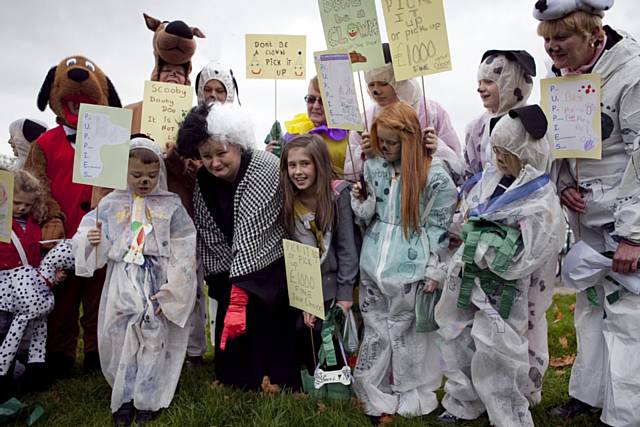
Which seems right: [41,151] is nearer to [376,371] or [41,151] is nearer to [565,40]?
[376,371]

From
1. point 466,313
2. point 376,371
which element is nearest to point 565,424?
point 466,313

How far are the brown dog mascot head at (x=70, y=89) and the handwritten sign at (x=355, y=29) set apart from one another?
1.88 meters

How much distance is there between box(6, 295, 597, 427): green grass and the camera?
339 centimetres

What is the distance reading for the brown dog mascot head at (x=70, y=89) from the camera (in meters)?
4.42

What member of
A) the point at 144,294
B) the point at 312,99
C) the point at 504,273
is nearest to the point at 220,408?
the point at 144,294

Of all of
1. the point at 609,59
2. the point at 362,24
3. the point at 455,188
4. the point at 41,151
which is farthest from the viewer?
the point at 41,151

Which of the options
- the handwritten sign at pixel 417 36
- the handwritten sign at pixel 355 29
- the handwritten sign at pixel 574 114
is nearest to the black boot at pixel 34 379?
the handwritten sign at pixel 355 29

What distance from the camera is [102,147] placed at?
11.8 ft

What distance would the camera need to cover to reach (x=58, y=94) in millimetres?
4438

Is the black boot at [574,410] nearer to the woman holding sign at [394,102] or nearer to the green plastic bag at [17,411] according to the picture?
the woman holding sign at [394,102]

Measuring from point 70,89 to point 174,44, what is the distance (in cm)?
91

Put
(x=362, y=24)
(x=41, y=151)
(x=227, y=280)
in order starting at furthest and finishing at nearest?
(x=41, y=151)
(x=227, y=280)
(x=362, y=24)

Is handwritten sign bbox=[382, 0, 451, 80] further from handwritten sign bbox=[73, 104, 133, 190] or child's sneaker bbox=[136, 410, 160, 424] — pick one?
child's sneaker bbox=[136, 410, 160, 424]

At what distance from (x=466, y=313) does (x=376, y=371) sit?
692 millimetres
